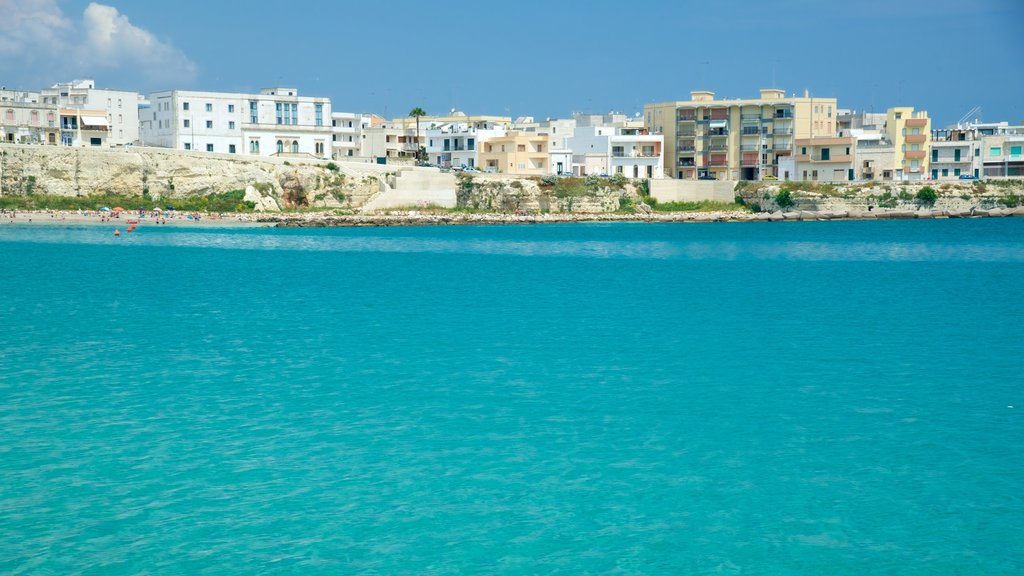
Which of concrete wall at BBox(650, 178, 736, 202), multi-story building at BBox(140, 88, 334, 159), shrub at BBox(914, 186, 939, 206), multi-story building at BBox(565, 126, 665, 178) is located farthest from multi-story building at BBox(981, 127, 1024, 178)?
multi-story building at BBox(140, 88, 334, 159)

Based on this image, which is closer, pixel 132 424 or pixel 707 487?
pixel 707 487

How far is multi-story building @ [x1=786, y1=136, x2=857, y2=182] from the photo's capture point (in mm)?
93562

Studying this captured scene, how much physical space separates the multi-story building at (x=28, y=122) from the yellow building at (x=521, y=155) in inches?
1529

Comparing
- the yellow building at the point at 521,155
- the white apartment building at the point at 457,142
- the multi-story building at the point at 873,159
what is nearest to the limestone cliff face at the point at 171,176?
the yellow building at the point at 521,155

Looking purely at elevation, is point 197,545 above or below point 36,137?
below

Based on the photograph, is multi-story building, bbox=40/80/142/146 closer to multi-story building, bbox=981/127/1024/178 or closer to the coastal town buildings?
the coastal town buildings

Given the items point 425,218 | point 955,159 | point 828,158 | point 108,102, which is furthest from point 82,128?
point 955,159

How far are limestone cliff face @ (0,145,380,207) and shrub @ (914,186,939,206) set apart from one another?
1922 inches

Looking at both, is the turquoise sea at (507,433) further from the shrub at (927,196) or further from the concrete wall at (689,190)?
the shrub at (927,196)

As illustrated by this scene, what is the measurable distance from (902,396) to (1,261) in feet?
146

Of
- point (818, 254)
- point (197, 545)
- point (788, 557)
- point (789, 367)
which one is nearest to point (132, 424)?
point (197, 545)

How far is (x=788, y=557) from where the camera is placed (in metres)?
12.7

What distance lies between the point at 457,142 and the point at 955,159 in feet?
160

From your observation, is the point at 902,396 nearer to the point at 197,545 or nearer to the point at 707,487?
the point at 707,487
